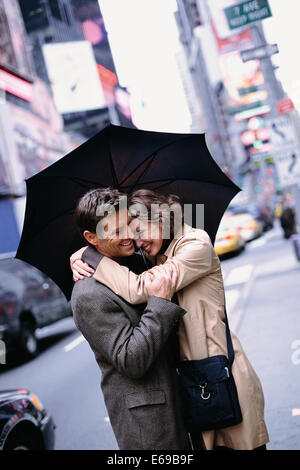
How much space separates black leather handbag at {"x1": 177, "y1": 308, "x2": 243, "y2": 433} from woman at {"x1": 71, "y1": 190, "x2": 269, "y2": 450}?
0.04m

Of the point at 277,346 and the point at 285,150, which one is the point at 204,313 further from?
the point at 285,150

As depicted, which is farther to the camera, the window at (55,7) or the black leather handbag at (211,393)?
the window at (55,7)

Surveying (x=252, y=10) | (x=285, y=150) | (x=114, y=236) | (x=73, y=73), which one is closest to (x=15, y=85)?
(x=73, y=73)

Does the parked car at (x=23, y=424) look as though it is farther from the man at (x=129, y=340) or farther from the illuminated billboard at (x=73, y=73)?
the illuminated billboard at (x=73, y=73)

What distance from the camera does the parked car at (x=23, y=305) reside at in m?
9.17

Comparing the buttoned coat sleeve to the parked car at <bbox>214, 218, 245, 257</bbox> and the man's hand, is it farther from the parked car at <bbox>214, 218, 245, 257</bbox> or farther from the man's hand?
the parked car at <bbox>214, 218, 245, 257</bbox>

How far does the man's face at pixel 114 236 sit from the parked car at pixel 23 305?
7278mm

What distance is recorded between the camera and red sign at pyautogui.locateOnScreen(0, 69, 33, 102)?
18208 millimetres

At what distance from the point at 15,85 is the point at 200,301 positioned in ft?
62.8

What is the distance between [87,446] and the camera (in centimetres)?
477

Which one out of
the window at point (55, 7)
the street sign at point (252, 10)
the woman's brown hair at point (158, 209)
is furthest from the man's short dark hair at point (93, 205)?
the window at point (55, 7)

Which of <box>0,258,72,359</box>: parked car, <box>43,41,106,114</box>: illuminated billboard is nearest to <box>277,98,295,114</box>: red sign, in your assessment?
<box>0,258,72,359</box>: parked car

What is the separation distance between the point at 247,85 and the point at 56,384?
28520 millimetres
